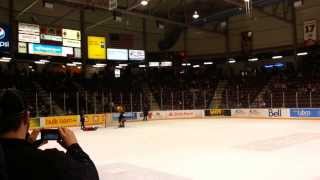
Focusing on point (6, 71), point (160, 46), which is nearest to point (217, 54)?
point (160, 46)

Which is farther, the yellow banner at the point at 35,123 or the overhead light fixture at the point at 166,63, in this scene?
the overhead light fixture at the point at 166,63

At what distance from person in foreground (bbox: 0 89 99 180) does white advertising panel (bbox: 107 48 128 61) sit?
22.9m

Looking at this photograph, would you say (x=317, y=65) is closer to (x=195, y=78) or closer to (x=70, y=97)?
(x=195, y=78)

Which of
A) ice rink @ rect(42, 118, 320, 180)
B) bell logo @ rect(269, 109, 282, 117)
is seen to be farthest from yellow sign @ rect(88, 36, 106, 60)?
ice rink @ rect(42, 118, 320, 180)

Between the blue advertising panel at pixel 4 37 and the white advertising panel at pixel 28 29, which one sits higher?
the white advertising panel at pixel 28 29

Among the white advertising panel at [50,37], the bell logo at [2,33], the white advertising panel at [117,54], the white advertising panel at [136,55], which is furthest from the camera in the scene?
the white advertising panel at [136,55]

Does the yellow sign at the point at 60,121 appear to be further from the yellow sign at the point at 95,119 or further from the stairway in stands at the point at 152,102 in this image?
the stairway in stands at the point at 152,102

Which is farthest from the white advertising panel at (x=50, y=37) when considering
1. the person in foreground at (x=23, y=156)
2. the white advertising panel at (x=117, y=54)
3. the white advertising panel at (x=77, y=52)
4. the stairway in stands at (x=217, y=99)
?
the person in foreground at (x=23, y=156)

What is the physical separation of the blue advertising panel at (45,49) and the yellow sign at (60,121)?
3.91 m

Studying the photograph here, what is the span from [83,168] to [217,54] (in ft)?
94.8

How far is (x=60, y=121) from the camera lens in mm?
19844

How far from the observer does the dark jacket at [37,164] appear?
4.30 feet

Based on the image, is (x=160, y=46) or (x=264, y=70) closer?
(x=264, y=70)

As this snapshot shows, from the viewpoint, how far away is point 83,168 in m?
1.41
